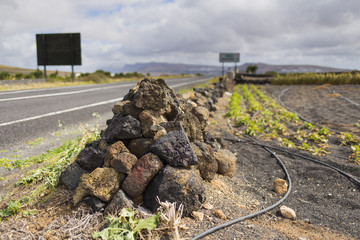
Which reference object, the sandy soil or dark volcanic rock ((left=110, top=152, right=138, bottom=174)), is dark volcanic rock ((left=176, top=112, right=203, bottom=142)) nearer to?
the sandy soil

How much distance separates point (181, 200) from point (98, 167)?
0.93 metres

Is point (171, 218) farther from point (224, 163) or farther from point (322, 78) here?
point (322, 78)

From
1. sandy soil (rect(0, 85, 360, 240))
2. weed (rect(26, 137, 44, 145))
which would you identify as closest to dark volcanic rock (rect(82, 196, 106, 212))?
sandy soil (rect(0, 85, 360, 240))

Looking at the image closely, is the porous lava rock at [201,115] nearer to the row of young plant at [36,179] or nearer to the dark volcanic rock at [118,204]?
the row of young plant at [36,179]

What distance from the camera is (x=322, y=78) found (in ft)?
72.7

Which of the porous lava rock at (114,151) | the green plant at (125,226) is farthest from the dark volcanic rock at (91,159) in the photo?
the green plant at (125,226)

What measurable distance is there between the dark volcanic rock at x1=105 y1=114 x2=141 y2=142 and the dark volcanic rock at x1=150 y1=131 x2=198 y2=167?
1.17 feet

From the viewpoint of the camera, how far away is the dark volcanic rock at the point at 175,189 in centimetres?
248

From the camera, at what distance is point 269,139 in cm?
617

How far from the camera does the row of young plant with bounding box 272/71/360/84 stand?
20.7 metres

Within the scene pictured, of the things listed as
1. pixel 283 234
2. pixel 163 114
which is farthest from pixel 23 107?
pixel 283 234

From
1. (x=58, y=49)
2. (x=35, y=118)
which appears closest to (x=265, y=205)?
(x=35, y=118)

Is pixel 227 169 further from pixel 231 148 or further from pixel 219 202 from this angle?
pixel 231 148

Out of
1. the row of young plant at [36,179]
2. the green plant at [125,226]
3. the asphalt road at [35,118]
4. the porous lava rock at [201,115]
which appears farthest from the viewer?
the asphalt road at [35,118]
